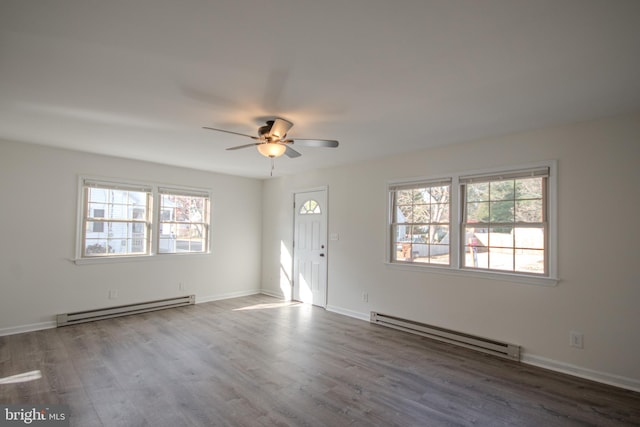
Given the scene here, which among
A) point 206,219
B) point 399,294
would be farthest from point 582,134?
point 206,219

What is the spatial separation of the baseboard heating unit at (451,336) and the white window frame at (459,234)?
73 centimetres

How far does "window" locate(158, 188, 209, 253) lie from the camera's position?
5.68 metres

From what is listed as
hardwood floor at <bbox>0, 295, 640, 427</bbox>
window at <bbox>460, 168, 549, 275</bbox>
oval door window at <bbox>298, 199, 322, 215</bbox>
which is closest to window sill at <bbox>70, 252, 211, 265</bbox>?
hardwood floor at <bbox>0, 295, 640, 427</bbox>

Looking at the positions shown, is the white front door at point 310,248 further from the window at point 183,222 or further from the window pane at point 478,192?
the window pane at point 478,192

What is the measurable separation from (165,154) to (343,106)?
318 cm

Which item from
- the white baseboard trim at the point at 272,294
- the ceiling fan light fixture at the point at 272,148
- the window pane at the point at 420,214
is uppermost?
the ceiling fan light fixture at the point at 272,148

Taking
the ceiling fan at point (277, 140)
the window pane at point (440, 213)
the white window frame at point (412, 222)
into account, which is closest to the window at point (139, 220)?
the ceiling fan at point (277, 140)

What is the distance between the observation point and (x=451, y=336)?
405cm

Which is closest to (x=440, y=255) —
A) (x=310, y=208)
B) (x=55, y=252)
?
(x=310, y=208)

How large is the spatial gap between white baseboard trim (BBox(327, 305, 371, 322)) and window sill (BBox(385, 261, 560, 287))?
36.9 inches

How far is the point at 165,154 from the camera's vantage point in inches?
190

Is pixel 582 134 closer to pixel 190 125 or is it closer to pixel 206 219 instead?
pixel 190 125

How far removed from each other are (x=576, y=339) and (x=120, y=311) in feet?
19.6

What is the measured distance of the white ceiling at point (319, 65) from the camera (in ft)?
5.52
